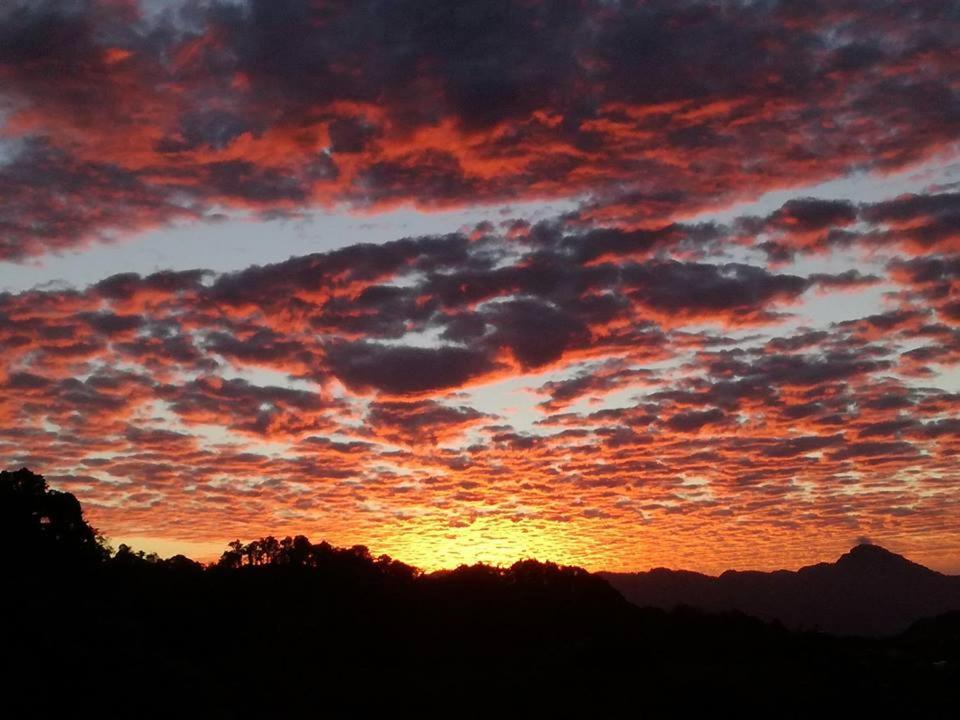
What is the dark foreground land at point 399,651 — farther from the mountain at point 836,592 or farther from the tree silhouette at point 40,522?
the mountain at point 836,592

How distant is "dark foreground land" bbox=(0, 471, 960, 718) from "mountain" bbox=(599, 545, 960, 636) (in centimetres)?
8802

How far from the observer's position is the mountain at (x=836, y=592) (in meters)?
160

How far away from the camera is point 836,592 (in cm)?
18250

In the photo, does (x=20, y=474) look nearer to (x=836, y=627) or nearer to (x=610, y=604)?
(x=610, y=604)

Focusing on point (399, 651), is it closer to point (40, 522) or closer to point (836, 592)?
point (40, 522)

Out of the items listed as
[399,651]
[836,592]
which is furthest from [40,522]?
[836,592]

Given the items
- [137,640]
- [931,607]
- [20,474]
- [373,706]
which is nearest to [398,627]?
[373,706]

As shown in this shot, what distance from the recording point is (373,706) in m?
40.9

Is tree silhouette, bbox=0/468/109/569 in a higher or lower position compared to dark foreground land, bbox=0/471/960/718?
higher

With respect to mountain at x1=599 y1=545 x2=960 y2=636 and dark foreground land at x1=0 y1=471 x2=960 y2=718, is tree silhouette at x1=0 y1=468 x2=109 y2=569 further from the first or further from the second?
mountain at x1=599 y1=545 x2=960 y2=636

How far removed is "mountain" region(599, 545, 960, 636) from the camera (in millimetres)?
160125

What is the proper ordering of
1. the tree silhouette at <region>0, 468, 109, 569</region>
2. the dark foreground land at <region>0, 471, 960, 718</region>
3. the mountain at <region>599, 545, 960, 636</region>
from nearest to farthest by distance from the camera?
1. the dark foreground land at <region>0, 471, 960, 718</region>
2. the tree silhouette at <region>0, 468, 109, 569</region>
3. the mountain at <region>599, 545, 960, 636</region>

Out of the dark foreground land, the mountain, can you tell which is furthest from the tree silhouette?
the mountain

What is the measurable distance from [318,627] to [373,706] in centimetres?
1543
